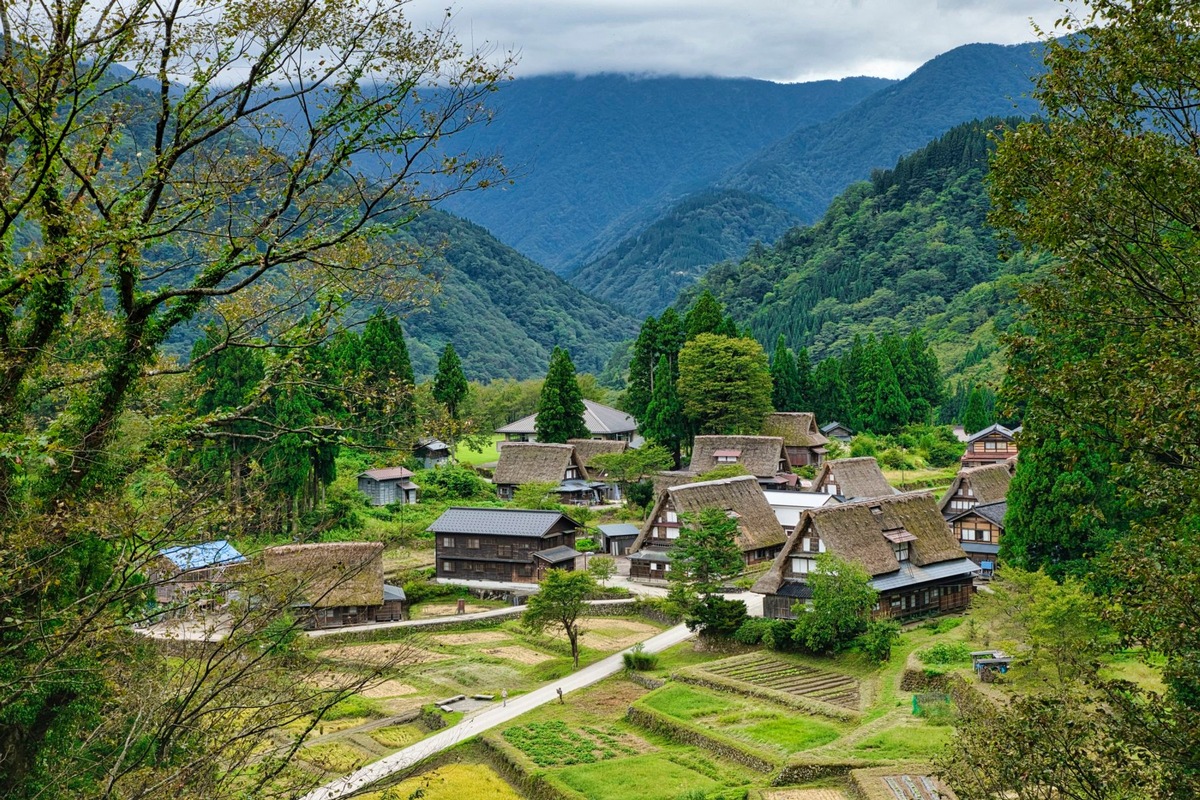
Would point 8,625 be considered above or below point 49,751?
above

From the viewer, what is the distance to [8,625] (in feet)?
20.2

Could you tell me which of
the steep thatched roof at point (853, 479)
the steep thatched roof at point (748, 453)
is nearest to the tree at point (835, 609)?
the steep thatched roof at point (853, 479)

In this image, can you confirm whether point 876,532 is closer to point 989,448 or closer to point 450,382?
point 989,448

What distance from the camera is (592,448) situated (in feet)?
167

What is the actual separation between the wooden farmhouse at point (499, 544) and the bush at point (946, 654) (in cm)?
1554

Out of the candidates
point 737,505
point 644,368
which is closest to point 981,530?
point 737,505

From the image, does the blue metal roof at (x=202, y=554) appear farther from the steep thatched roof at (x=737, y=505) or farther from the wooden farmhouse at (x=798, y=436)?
the wooden farmhouse at (x=798, y=436)

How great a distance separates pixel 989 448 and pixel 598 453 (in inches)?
754

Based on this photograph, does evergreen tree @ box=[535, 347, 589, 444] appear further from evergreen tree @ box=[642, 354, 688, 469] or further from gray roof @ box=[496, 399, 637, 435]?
gray roof @ box=[496, 399, 637, 435]

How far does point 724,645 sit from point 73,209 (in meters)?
25.6

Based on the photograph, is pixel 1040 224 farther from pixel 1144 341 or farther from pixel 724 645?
pixel 724 645

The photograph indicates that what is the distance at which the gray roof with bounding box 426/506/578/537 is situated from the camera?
37906 mm

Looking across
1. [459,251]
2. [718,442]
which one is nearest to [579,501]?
[718,442]

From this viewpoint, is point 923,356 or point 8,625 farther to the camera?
point 923,356
